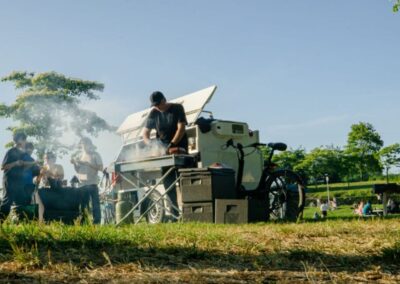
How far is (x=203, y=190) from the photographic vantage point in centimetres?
762

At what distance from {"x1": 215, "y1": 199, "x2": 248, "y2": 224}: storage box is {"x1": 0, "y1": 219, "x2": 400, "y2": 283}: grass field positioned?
224 cm

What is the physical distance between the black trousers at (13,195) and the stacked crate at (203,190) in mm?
2467

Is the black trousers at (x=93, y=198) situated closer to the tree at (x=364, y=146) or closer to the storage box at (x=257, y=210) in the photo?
the storage box at (x=257, y=210)

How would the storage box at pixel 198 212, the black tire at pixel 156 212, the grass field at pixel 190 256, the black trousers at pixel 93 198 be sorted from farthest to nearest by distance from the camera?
the black tire at pixel 156 212 → the black trousers at pixel 93 198 → the storage box at pixel 198 212 → the grass field at pixel 190 256

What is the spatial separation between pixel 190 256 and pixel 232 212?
12.2 feet

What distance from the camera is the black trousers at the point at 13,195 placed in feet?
25.9

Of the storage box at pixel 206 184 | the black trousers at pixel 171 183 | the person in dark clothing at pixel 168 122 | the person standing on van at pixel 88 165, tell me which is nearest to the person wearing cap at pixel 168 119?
the person in dark clothing at pixel 168 122

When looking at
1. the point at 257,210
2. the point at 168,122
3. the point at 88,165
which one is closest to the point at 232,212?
the point at 257,210

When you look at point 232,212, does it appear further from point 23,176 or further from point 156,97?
point 23,176

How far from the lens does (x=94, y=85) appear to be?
126 feet

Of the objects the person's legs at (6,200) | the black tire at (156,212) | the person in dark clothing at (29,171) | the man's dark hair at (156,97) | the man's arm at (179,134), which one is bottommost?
the black tire at (156,212)

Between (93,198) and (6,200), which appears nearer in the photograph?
(6,200)

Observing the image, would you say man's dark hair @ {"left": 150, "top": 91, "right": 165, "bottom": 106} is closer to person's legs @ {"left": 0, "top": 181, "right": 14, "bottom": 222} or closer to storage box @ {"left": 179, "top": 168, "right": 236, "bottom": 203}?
storage box @ {"left": 179, "top": 168, "right": 236, "bottom": 203}

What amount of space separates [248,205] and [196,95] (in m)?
4.46
